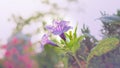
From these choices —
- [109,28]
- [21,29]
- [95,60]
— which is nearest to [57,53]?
[21,29]

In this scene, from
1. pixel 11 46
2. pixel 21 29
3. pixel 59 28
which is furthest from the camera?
pixel 21 29

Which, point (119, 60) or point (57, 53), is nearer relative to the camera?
point (57, 53)

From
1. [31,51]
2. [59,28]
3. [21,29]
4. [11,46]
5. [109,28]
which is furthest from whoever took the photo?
[109,28]

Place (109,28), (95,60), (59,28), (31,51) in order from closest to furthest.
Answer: (59,28) < (31,51) < (109,28) < (95,60)

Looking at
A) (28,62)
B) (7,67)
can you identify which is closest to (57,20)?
(28,62)

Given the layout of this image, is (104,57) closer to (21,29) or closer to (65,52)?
(21,29)

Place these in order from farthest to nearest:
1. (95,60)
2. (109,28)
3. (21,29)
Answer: (95,60) < (109,28) < (21,29)

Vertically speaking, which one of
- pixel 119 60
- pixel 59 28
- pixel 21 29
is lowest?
pixel 119 60

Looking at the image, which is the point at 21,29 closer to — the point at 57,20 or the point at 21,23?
the point at 21,23

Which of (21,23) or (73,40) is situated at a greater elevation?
(21,23)
